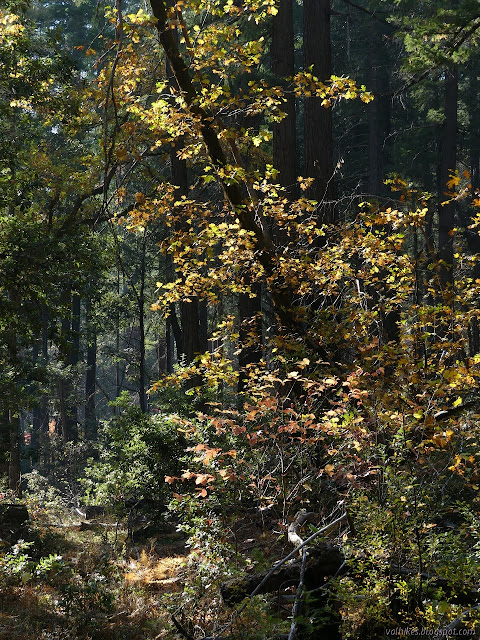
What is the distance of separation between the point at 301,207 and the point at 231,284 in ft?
3.73

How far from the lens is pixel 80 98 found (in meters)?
10.7

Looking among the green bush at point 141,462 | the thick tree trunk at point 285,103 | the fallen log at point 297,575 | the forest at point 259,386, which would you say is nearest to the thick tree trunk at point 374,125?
the forest at point 259,386

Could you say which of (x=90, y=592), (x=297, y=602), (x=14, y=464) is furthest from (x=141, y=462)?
(x=297, y=602)

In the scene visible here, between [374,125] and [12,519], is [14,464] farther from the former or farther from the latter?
[374,125]

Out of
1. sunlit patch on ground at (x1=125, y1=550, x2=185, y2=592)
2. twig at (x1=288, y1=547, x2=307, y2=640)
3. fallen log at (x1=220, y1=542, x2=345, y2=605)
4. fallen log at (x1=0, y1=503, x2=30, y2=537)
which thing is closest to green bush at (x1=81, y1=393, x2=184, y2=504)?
fallen log at (x1=0, y1=503, x2=30, y2=537)

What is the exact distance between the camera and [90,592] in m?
5.55

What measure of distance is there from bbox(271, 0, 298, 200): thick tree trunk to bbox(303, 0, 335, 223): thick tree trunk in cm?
115

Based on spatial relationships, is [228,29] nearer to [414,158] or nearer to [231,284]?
[231,284]

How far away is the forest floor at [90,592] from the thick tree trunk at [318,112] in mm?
5590

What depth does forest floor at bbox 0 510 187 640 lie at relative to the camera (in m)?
5.24

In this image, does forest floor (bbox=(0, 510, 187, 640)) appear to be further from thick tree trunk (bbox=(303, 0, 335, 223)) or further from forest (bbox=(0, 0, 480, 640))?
thick tree trunk (bbox=(303, 0, 335, 223))

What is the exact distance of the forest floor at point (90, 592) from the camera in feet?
17.2

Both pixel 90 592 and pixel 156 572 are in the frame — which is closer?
pixel 90 592

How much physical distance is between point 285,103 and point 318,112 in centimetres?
136
